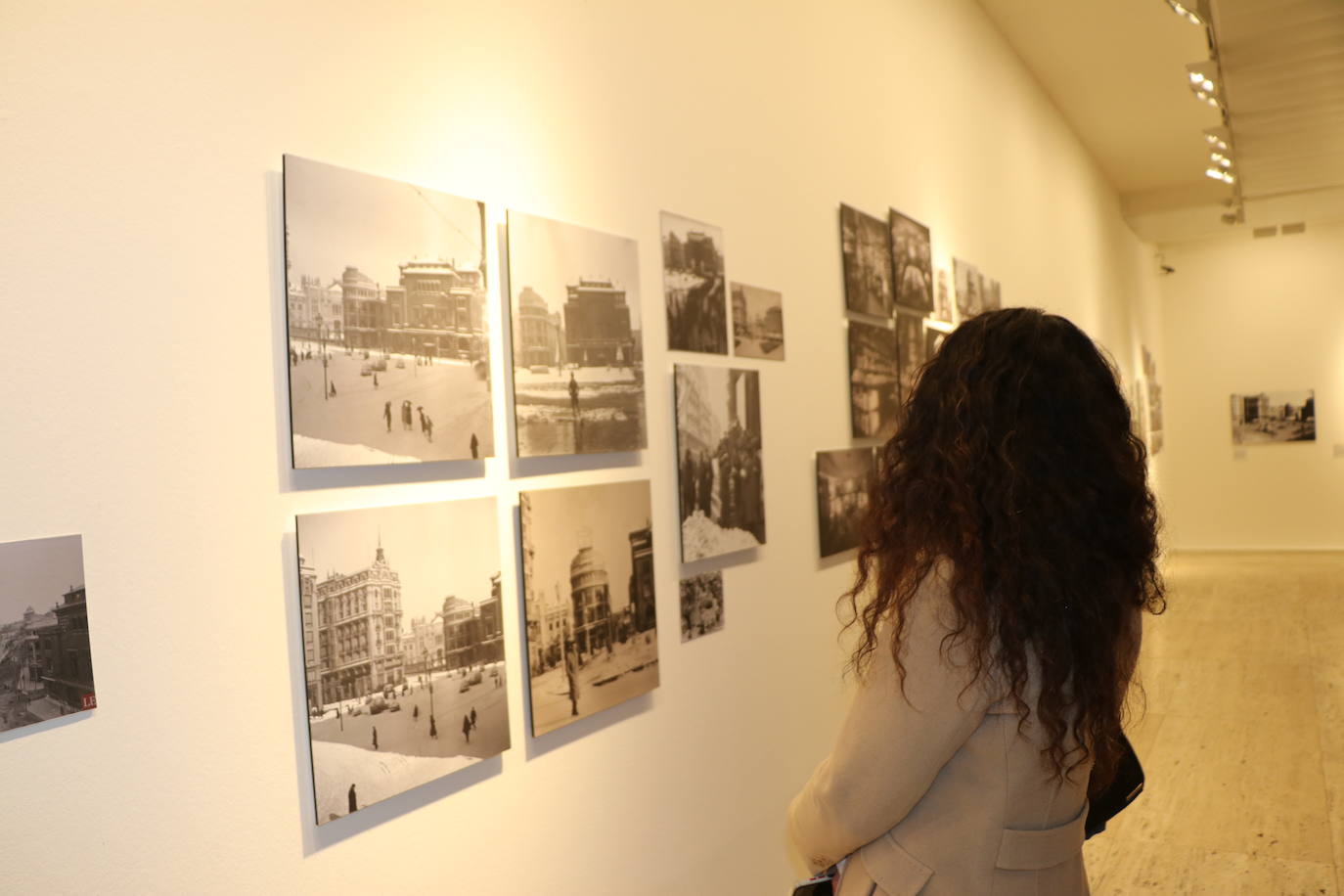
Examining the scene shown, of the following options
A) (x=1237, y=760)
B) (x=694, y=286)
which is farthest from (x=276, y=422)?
(x=1237, y=760)

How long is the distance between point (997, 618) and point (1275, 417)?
18.7 meters

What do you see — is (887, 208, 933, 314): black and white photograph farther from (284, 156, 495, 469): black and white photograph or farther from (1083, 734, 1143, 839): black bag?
(1083, 734, 1143, 839): black bag

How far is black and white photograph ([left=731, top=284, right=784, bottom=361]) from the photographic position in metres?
4.15

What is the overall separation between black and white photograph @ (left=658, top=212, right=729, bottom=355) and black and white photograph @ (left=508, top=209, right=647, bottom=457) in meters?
0.25

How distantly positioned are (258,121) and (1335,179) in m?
14.3

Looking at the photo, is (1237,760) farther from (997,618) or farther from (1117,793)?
(997,618)

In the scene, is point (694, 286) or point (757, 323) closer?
point (694, 286)

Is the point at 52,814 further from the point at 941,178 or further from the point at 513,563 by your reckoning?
the point at 941,178

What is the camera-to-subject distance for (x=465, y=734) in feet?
8.58

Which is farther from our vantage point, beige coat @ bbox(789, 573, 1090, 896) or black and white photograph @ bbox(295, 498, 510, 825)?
black and white photograph @ bbox(295, 498, 510, 825)

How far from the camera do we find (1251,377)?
18.3m

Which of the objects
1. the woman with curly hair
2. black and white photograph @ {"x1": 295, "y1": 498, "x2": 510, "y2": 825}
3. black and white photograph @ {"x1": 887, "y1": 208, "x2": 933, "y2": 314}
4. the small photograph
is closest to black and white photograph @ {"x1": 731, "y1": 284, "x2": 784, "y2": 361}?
the small photograph

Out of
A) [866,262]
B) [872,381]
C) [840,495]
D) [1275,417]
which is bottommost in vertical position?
[840,495]

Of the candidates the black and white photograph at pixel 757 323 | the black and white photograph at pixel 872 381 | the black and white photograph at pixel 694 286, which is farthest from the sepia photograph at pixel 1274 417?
the black and white photograph at pixel 694 286
